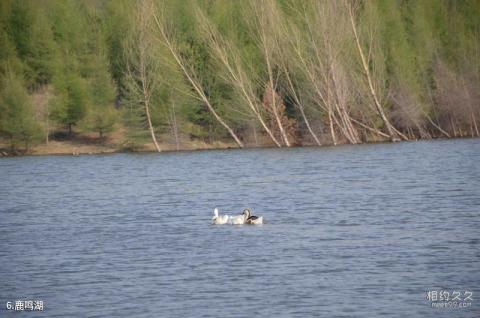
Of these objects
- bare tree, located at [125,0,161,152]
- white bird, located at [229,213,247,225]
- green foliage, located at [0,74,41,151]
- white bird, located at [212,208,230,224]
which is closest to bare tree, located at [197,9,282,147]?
bare tree, located at [125,0,161,152]

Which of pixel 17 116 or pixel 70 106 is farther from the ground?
pixel 70 106

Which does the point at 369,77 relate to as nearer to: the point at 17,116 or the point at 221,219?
the point at 17,116

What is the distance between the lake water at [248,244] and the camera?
1664cm

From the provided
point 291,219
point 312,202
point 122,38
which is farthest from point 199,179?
point 122,38

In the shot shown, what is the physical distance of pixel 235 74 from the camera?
62656 millimetres

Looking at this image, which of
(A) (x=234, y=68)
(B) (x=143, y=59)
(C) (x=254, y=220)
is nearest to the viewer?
(C) (x=254, y=220)

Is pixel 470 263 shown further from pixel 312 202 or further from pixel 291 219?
pixel 312 202

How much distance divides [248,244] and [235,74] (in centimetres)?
4092

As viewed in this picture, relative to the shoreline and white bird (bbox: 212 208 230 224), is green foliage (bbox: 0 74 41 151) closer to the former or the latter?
the shoreline

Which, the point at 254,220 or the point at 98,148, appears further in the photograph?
the point at 98,148

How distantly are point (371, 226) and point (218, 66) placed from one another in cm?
4313

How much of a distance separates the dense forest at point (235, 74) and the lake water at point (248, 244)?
727 inches

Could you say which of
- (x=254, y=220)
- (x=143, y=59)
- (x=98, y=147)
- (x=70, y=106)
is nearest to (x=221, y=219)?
(x=254, y=220)

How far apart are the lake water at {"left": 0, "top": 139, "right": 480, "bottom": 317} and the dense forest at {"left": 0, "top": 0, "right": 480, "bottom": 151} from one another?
1846 centimetres
